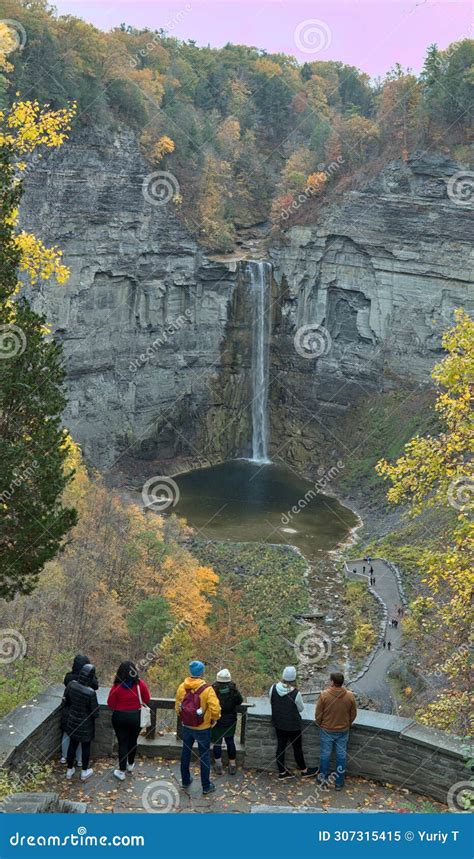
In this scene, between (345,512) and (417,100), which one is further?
(417,100)

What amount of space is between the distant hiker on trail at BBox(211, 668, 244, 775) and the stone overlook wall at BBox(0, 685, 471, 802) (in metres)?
0.21

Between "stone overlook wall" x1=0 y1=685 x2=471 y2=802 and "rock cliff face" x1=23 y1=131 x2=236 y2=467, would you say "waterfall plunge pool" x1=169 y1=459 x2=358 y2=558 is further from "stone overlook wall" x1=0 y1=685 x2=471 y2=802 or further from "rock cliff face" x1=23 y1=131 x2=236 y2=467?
"stone overlook wall" x1=0 y1=685 x2=471 y2=802

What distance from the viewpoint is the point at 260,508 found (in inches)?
1957

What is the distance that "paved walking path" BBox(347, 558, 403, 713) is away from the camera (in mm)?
29234

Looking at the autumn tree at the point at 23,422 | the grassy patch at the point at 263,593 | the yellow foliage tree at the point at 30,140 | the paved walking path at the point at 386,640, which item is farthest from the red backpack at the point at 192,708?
the paved walking path at the point at 386,640

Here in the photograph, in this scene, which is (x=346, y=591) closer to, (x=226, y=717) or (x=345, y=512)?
(x=345, y=512)

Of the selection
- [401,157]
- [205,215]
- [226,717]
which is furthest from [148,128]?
[226,717]

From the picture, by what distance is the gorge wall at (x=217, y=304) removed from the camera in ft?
172

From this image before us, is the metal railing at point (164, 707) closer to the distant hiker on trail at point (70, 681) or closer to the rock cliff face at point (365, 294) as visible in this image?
the distant hiker on trail at point (70, 681)

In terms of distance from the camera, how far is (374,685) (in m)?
29.8

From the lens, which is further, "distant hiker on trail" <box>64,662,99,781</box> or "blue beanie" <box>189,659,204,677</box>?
"distant hiker on trail" <box>64,662,99,781</box>

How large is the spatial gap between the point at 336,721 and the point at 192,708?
1.80m

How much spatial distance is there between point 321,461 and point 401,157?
1915cm

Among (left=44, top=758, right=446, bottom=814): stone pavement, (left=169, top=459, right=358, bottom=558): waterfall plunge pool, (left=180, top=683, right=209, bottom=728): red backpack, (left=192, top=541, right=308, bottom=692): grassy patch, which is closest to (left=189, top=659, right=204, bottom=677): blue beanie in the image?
(left=180, top=683, right=209, bottom=728): red backpack
